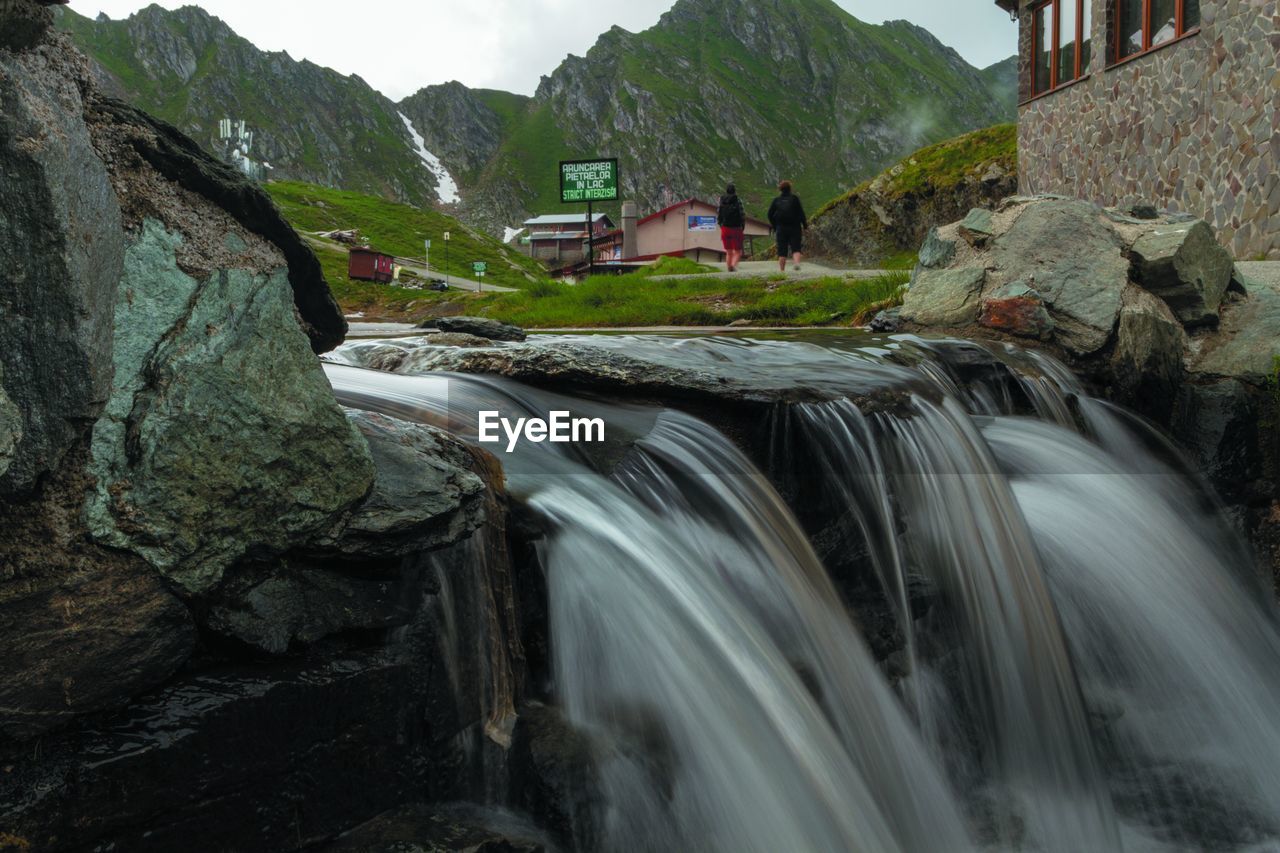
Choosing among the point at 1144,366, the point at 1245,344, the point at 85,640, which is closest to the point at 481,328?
the point at 85,640

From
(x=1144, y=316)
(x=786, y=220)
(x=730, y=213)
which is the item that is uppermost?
(x=730, y=213)

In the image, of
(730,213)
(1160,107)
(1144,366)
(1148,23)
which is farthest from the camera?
(730,213)

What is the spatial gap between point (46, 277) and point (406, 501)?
1194 millimetres

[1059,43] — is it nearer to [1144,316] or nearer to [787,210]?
→ [787,210]

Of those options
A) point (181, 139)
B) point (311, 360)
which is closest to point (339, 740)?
point (311, 360)

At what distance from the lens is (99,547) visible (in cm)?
241

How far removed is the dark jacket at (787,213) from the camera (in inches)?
781

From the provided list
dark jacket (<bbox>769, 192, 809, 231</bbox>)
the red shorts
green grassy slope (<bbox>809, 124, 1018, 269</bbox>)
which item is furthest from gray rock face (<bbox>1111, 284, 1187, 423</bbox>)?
green grassy slope (<bbox>809, 124, 1018, 269</bbox>)

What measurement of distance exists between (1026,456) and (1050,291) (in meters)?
2.68

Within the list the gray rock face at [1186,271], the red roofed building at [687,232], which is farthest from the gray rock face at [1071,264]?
the red roofed building at [687,232]

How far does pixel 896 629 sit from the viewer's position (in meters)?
4.73

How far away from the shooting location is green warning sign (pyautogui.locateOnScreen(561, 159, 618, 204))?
3641 cm

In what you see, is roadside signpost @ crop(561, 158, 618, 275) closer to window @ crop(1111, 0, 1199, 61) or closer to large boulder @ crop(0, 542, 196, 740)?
window @ crop(1111, 0, 1199, 61)

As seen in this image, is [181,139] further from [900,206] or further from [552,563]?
[900,206]
